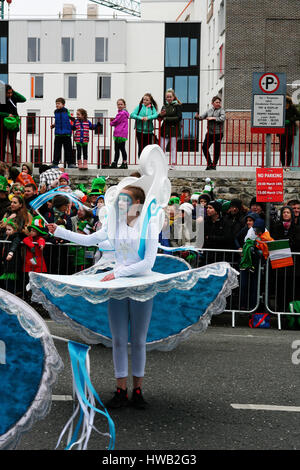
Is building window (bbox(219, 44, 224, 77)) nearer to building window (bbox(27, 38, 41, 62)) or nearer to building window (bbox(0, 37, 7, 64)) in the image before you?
building window (bbox(27, 38, 41, 62))

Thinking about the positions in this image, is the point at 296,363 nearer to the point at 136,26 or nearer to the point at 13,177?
the point at 13,177

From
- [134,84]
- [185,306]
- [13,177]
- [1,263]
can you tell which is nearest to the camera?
[185,306]

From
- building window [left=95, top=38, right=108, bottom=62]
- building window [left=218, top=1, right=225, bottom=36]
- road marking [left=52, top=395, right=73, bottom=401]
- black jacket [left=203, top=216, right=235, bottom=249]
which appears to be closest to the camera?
road marking [left=52, top=395, right=73, bottom=401]

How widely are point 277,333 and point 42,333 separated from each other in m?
6.22

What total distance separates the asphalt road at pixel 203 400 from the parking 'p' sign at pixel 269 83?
458cm

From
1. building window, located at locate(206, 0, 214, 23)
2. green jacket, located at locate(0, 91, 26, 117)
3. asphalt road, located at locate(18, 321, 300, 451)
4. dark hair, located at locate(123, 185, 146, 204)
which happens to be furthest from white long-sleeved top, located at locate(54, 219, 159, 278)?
building window, located at locate(206, 0, 214, 23)

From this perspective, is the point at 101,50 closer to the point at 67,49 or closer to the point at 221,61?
the point at 67,49

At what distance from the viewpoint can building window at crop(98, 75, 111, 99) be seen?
173 feet

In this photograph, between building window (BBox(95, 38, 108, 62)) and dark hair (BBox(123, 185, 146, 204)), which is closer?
dark hair (BBox(123, 185, 146, 204))

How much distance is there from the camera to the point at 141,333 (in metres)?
5.21

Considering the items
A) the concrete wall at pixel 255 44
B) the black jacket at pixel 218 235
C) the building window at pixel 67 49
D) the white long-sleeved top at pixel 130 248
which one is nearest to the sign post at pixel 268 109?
the black jacket at pixel 218 235

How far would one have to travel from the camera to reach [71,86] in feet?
177

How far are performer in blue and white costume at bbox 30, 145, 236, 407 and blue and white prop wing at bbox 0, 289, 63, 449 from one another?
3.67 ft
